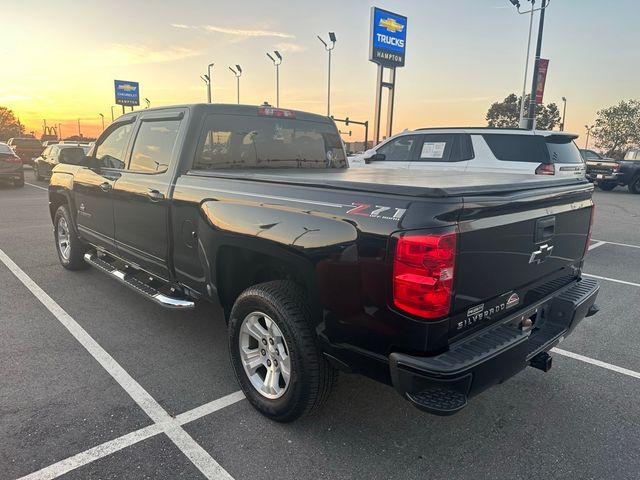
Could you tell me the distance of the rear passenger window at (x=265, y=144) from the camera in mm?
3820

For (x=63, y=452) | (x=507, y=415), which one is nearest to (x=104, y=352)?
(x=63, y=452)

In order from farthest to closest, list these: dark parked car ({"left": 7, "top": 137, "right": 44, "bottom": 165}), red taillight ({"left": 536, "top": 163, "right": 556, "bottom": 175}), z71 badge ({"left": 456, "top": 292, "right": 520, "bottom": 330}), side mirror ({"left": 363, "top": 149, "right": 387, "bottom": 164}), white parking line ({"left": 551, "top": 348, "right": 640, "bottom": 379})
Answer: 1. dark parked car ({"left": 7, "top": 137, "right": 44, "bottom": 165})
2. side mirror ({"left": 363, "top": 149, "right": 387, "bottom": 164})
3. red taillight ({"left": 536, "top": 163, "right": 556, "bottom": 175})
4. white parking line ({"left": 551, "top": 348, "right": 640, "bottom": 379})
5. z71 badge ({"left": 456, "top": 292, "right": 520, "bottom": 330})

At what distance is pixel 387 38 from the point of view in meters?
25.2

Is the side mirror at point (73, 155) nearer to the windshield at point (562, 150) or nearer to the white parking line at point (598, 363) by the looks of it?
the white parking line at point (598, 363)

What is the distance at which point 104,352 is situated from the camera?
3.79m

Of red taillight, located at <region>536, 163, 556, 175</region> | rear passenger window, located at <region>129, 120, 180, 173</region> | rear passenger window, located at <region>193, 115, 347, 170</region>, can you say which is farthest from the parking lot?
red taillight, located at <region>536, 163, 556, 175</region>

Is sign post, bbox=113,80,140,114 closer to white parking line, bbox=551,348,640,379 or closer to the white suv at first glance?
the white suv

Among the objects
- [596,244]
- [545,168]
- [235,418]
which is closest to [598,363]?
[235,418]

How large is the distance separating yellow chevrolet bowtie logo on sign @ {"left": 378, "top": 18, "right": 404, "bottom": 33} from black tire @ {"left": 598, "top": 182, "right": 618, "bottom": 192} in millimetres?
13197

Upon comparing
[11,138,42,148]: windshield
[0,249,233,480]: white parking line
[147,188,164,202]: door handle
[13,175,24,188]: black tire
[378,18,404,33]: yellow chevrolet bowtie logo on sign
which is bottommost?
[13,175,24,188]: black tire

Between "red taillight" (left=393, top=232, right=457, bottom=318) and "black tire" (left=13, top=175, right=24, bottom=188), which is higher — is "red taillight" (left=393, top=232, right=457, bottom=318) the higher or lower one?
the higher one

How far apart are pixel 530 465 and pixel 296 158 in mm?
3132

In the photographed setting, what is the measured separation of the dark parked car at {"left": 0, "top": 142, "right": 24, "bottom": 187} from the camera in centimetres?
1650

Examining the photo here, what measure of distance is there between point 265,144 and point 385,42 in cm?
2345
